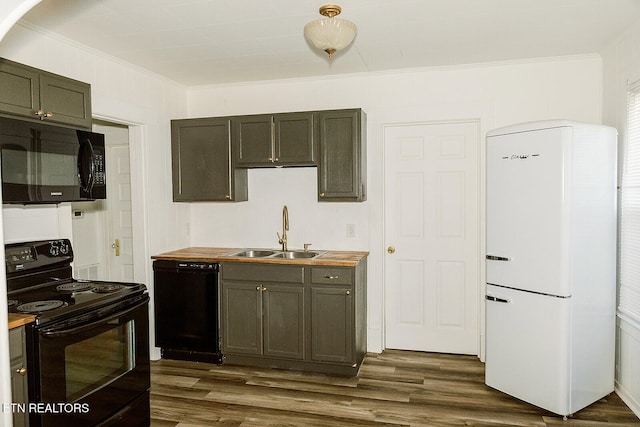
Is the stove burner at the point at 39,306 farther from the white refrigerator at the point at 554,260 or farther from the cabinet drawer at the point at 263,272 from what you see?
the white refrigerator at the point at 554,260

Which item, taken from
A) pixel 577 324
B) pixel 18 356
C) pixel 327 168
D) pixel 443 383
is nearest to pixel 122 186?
pixel 327 168

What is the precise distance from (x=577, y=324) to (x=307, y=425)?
186cm

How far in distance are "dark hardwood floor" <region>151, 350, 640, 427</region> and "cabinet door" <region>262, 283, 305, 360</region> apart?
0.20 metres

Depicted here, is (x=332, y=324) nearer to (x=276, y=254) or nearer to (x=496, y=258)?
(x=276, y=254)

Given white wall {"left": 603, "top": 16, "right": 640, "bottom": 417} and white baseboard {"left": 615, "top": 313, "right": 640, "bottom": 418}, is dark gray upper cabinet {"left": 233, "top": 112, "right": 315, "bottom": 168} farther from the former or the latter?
white baseboard {"left": 615, "top": 313, "right": 640, "bottom": 418}

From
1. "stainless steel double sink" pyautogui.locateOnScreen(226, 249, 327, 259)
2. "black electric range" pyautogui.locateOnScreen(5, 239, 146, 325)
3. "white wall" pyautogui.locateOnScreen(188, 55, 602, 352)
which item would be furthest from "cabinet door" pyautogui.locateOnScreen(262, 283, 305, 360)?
"black electric range" pyautogui.locateOnScreen(5, 239, 146, 325)

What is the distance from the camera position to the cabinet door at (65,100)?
2576mm

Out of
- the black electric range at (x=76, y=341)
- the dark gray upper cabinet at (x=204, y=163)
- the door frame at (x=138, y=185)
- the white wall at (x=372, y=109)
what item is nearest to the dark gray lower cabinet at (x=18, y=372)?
the black electric range at (x=76, y=341)

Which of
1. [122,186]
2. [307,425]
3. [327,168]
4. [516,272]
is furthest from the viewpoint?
[122,186]

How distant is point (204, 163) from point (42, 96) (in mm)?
1711

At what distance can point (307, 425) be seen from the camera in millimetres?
2867

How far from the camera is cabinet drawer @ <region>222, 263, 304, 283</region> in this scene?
12.0ft

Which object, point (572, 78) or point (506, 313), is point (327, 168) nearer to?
point (506, 313)

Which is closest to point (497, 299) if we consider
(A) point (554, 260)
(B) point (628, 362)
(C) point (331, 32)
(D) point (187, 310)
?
(A) point (554, 260)
